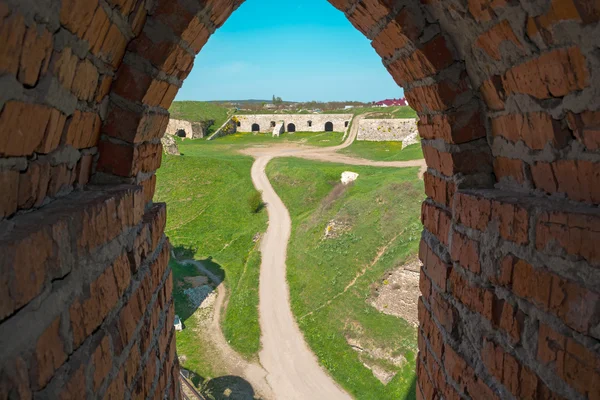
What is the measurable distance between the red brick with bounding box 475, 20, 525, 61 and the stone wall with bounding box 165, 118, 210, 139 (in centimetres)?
4295

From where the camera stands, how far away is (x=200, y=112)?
48.4 metres

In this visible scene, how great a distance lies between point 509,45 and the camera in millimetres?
2305

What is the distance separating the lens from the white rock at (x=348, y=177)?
72.5 ft

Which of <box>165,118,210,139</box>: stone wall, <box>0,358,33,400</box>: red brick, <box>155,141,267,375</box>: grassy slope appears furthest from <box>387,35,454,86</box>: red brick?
<box>165,118,210,139</box>: stone wall

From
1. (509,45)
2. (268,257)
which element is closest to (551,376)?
(509,45)

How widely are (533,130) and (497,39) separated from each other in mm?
512

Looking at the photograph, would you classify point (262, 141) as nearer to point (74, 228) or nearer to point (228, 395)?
point (228, 395)

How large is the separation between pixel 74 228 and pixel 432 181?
263cm

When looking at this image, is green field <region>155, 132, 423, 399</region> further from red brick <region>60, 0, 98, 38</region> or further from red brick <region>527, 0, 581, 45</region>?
red brick <region>60, 0, 98, 38</region>

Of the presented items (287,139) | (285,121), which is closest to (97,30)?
(287,139)

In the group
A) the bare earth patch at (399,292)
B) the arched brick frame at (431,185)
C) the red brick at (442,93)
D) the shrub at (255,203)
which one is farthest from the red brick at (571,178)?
the shrub at (255,203)

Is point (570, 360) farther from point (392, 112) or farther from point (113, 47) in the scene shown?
point (392, 112)

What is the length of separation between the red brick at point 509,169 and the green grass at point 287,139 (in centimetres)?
3596

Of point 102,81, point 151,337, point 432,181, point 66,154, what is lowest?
point 151,337
